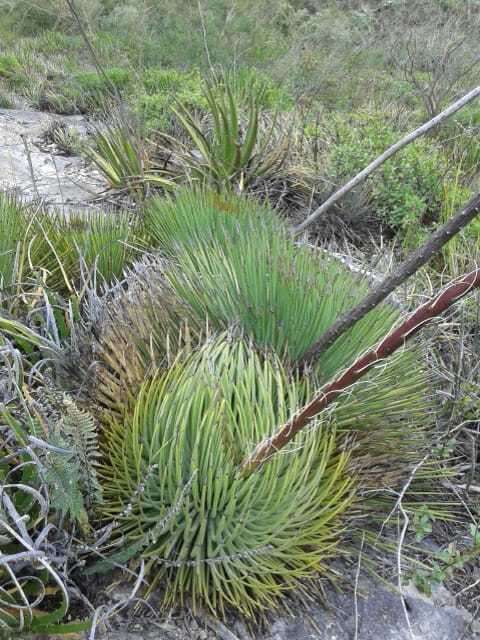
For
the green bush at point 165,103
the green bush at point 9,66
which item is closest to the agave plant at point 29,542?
the green bush at point 165,103

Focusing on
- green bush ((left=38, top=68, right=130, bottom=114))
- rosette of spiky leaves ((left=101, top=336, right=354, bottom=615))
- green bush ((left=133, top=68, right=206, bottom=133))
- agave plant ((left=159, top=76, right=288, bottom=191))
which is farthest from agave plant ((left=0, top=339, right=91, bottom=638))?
green bush ((left=38, top=68, right=130, bottom=114))

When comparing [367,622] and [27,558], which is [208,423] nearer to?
[27,558]

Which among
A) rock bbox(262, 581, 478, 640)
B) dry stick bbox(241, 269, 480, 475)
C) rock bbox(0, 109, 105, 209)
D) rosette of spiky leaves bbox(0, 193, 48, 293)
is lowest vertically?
rock bbox(0, 109, 105, 209)

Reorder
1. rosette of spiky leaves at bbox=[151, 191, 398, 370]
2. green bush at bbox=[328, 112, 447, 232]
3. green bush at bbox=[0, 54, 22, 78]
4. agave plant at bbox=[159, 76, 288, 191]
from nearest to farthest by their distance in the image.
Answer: rosette of spiky leaves at bbox=[151, 191, 398, 370]
green bush at bbox=[328, 112, 447, 232]
agave plant at bbox=[159, 76, 288, 191]
green bush at bbox=[0, 54, 22, 78]

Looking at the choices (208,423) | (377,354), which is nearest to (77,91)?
(208,423)

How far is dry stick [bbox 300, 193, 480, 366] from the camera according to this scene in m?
1.16

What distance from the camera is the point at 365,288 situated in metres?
2.06

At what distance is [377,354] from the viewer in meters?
1.16

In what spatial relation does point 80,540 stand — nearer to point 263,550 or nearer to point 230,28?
point 263,550

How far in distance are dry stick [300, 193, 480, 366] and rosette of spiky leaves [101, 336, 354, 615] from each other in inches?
8.8

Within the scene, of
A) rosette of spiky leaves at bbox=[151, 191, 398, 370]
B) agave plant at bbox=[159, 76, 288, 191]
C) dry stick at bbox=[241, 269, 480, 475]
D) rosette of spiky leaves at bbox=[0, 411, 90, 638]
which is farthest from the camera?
agave plant at bbox=[159, 76, 288, 191]

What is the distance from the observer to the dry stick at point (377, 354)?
42.3 inches

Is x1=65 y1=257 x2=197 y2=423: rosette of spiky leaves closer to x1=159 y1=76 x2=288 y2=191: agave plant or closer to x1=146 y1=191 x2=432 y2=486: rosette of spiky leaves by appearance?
x1=146 y1=191 x2=432 y2=486: rosette of spiky leaves

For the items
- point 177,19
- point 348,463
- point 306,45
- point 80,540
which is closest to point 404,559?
point 348,463
